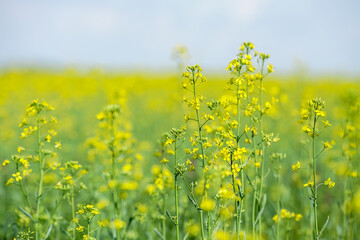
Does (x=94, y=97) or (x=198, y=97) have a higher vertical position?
(x=94, y=97)

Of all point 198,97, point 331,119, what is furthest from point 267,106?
point 331,119

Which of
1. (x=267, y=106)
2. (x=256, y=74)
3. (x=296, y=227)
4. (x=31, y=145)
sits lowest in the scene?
(x=296, y=227)

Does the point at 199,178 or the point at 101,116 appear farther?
the point at 199,178

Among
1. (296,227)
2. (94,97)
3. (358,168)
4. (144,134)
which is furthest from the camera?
(94,97)

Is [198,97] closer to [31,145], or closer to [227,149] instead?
[227,149]

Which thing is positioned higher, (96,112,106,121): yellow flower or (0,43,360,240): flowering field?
(96,112,106,121): yellow flower

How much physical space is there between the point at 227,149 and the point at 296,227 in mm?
2330

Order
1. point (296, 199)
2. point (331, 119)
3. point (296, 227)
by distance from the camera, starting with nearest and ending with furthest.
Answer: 1. point (296, 227)
2. point (296, 199)
3. point (331, 119)

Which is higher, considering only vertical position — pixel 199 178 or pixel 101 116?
pixel 101 116

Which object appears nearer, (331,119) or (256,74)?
(256,74)

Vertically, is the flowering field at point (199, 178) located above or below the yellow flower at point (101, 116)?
below

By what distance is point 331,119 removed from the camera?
33.8 feet

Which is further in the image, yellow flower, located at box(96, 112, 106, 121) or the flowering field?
the flowering field

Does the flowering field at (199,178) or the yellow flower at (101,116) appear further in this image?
the flowering field at (199,178)
